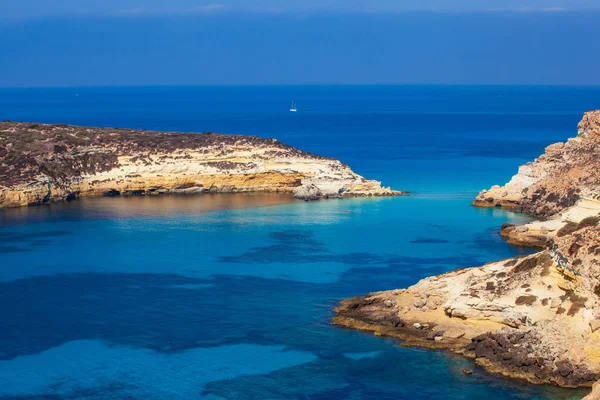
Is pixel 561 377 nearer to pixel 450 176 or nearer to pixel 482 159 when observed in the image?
pixel 450 176

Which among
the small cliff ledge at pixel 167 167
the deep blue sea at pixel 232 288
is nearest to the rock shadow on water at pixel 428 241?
the deep blue sea at pixel 232 288

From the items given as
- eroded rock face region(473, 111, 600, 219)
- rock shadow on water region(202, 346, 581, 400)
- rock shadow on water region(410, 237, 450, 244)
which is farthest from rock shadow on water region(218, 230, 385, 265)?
rock shadow on water region(202, 346, 581, 400)

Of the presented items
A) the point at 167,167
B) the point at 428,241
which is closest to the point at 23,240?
the point at 167,167

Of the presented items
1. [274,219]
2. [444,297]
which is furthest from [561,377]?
[274,219]

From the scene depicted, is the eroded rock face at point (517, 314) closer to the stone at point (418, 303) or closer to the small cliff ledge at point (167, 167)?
the stone at point (418, 303)

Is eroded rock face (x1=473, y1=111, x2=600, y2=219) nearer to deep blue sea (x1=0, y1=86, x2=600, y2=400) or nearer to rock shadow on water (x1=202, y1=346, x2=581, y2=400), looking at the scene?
deep blue sea (x1=0, y1=86, x2=600, y2=400)

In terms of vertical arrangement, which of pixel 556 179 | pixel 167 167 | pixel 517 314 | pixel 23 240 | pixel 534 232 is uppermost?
pixel 167 167

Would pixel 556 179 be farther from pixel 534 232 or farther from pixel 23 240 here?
pixel 23 240
